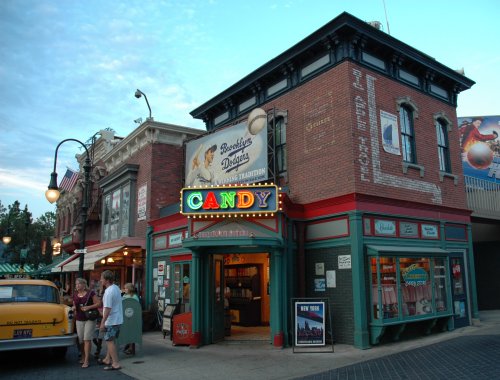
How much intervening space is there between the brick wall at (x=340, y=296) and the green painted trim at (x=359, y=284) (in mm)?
200

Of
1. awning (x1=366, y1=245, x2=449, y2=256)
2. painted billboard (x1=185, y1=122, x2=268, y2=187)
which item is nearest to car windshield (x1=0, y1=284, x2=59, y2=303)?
painted billboard (x1=185, y1=122, x2=268, y2=187)

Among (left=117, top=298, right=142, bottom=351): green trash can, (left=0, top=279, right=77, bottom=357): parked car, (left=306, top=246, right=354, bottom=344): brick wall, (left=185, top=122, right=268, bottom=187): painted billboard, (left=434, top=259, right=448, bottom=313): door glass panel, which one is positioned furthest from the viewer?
(left=185, top=122, right=268, bottom=187): painted billboard

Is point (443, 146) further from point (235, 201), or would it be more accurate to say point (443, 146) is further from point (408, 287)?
point (235, 201)

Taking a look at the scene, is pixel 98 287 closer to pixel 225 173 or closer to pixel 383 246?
pixel 225 173

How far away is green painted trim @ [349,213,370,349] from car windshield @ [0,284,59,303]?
7458 mm

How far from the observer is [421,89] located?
1478 centimetres

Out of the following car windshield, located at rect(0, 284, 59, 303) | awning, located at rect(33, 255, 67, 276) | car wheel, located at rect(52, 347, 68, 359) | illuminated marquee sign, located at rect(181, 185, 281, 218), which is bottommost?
car wheel, located at rect(52, 347, 68, 359)

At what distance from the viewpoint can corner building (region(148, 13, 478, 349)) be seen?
38.1 ft

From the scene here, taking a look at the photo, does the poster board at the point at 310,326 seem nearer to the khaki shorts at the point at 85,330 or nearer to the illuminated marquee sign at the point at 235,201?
the illuminated marquee sign at the point at 235,201

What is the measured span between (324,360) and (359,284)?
225cm

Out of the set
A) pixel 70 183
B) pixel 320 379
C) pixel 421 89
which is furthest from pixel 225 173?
pixel 70 183

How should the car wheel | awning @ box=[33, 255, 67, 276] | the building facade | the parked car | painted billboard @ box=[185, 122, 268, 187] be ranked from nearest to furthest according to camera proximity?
1. the parked car
2. the car wheel
3. painted billboard @ box=[185, 122, 268, 187]
4. the building facade
5. awning @ box=[33, 255, 67, 276]

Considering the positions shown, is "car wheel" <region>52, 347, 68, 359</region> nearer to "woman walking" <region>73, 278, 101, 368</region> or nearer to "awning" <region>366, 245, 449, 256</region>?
"woman walking" <region>73, 278, 101, 368</region>

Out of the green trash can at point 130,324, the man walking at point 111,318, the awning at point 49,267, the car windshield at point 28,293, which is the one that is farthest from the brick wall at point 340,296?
the awning at point 49,267
